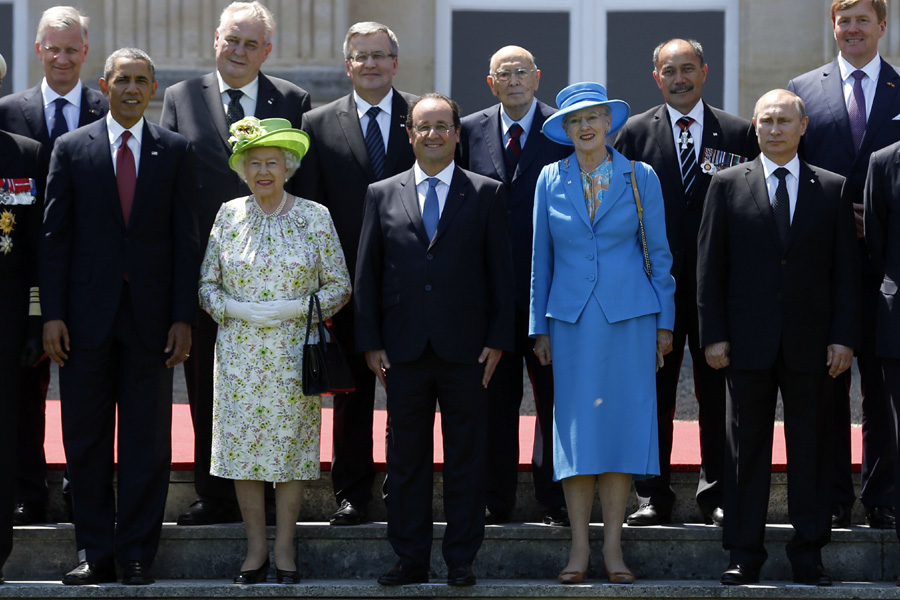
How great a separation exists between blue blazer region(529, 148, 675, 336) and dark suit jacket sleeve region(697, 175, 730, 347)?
0.13 m

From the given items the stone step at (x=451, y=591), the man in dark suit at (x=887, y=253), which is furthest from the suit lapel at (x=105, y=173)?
the man in dark suit at (x=887, y=253)

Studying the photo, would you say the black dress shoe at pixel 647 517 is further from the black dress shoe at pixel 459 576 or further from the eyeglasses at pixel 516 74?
the eyeglasses at pixel 516 74

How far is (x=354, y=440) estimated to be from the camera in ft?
20.1

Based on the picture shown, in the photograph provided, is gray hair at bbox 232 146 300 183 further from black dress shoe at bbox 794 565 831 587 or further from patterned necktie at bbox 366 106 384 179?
black dress shoe at bbox 794 565 831 587

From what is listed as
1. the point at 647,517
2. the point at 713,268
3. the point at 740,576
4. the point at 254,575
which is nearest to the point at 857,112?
the point at 713,268

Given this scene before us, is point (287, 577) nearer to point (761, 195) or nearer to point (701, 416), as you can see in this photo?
point (701, 416)

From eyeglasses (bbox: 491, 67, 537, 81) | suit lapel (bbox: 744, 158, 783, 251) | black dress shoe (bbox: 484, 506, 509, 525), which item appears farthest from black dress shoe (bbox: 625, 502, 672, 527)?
eyeglasses (bbox: 491, 67, 537, 81)

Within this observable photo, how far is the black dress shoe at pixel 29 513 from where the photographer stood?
6.07 m

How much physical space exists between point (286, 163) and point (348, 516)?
4.85 ft

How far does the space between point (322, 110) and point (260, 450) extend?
1.57 metres

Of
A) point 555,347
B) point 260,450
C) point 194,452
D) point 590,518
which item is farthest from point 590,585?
point 194,452

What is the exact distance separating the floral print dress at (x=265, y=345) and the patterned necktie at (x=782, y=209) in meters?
1.72

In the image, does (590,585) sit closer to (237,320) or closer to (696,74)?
(237,320)

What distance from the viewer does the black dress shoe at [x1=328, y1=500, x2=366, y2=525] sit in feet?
19.9
